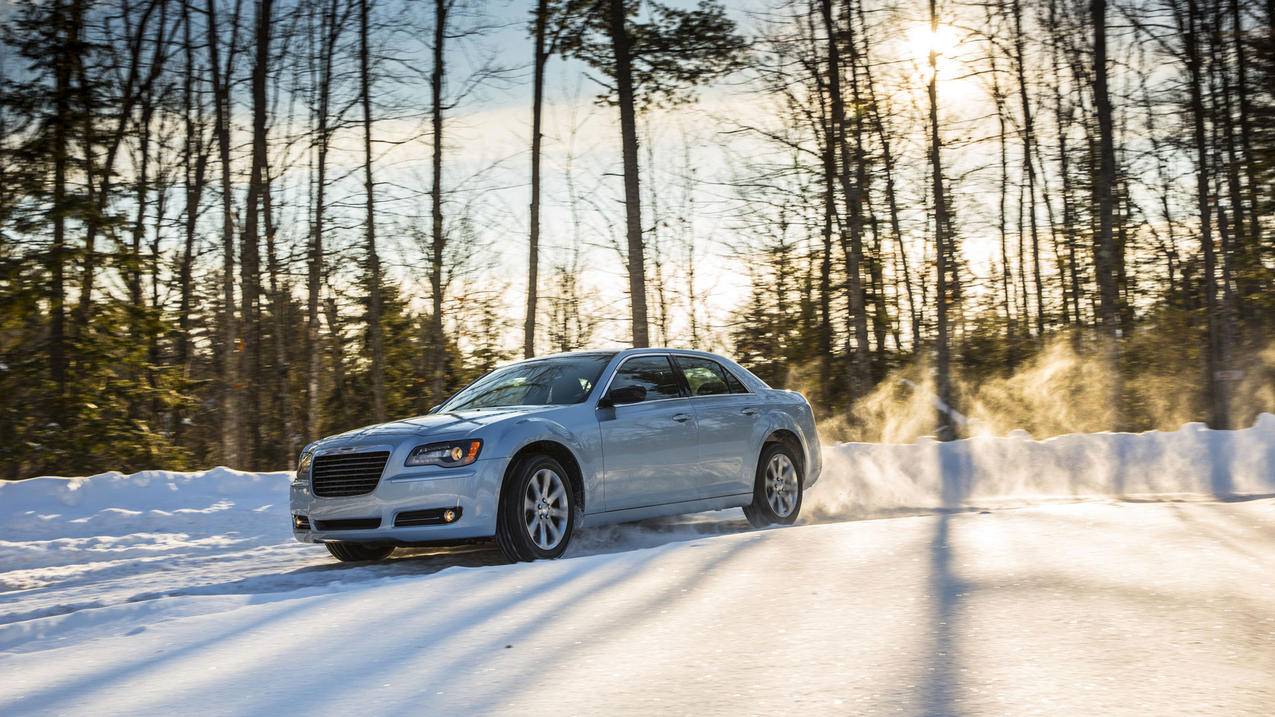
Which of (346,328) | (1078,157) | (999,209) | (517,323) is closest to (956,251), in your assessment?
(999,209)

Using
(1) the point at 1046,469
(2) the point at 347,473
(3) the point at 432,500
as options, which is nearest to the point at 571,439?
(3) the point at 432,500

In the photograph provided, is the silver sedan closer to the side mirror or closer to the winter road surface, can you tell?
the side mirror

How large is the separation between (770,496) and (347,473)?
418 centimetres

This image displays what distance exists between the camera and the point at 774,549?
655 cm

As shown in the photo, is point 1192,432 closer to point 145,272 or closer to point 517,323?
point 145,272

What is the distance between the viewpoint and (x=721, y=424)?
401 inches

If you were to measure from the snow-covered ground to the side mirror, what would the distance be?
74.1 inches

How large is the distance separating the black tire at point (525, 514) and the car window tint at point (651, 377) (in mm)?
1251

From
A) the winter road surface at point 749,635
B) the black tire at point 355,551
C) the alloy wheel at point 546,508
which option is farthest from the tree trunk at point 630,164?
the winter road surface at point 749,635

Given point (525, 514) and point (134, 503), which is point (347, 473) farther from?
point (134, 503)

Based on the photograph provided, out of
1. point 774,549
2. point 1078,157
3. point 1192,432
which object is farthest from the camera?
point 1078,157

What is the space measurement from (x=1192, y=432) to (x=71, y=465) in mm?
16858

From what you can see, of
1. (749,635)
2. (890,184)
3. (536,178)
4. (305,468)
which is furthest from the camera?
(890,184)

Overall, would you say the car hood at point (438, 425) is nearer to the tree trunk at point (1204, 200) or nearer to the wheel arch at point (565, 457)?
the wheel arch at point (565, 457)
